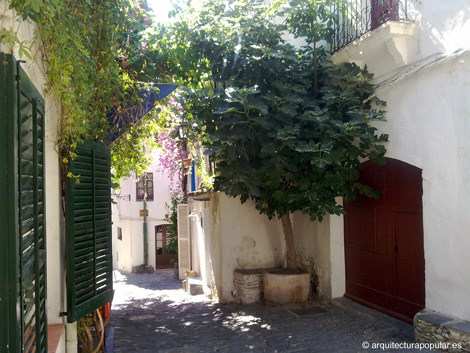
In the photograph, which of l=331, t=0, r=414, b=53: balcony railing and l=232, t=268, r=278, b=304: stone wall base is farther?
l=232, t=268, r=278, b=304: stone wall base

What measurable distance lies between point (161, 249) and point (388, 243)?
15.5 meters

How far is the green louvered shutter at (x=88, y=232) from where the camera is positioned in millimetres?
4141

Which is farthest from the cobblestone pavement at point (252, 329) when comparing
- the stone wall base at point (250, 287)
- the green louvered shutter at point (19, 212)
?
the green louvered shutter at point (19, 212)

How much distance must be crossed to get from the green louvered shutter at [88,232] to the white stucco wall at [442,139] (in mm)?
3778

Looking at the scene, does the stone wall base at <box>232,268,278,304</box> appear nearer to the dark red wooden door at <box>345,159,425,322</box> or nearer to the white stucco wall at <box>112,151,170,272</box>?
the dark red wooden door at <box>345,159,425,322</box>

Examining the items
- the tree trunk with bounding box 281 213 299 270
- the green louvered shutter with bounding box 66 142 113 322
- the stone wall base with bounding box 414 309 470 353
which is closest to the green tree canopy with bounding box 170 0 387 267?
the tree trunk with bounding box 281 213 299 270

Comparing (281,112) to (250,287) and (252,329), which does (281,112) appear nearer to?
(252,329)

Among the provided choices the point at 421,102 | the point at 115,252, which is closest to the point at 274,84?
the point at 421,102

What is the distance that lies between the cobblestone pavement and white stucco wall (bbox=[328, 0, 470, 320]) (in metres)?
1.02

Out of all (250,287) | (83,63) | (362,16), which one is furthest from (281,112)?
(250,287)

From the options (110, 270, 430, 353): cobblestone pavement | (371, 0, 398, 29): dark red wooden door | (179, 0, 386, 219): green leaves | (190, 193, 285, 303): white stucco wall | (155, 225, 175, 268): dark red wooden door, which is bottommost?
(155, 225, 175, 268): dark red wooden door

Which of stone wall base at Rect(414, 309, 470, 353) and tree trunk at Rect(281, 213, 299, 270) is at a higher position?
tree trunk at Rect(281, 213, 299, 270)

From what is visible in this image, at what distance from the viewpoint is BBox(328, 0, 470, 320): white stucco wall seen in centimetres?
518

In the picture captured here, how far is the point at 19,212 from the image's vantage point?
231cm
